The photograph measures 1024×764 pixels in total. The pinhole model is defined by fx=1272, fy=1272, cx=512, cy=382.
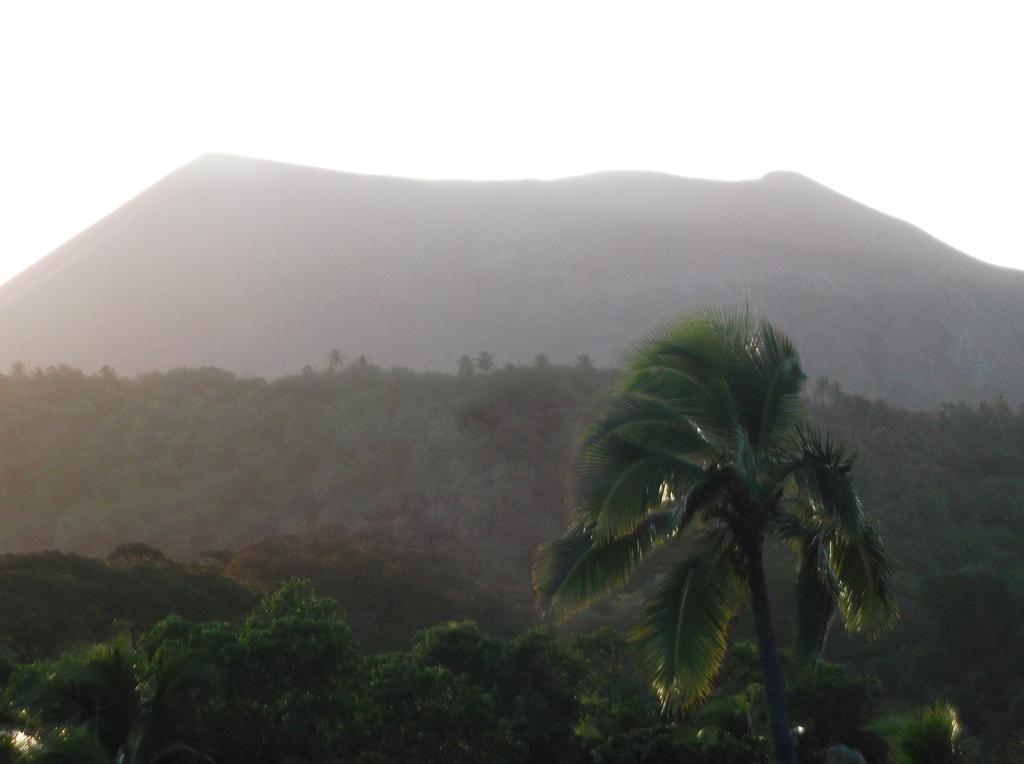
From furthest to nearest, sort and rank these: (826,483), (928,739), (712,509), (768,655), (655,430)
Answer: (768,655), (712,509), (655,430), (826,483), (928,739)

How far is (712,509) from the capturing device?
36.7ft

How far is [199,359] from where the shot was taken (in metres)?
120

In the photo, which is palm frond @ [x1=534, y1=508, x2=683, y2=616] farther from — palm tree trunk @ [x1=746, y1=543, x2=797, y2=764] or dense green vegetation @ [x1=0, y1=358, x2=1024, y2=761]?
dense green vegetation @ [x1=0, y1=358, x2=1024, y2=761]

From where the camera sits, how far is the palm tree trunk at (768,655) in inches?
440

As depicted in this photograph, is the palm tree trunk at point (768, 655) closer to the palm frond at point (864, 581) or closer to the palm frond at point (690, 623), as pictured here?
the palm frond at point (690, 623)

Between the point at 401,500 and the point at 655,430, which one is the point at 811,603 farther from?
the point at 401,500

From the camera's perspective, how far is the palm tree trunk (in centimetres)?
1117

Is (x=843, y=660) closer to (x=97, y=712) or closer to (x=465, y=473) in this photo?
(x=97, y=712)

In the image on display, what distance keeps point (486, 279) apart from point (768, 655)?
410 ft

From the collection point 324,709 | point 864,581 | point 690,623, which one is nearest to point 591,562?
point 690,623

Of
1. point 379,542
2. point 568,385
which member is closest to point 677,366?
point 379,542

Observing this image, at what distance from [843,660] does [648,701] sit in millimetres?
13438

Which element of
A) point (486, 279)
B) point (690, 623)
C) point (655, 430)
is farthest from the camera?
point (486, 279)

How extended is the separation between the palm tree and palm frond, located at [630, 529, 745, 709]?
12mm
